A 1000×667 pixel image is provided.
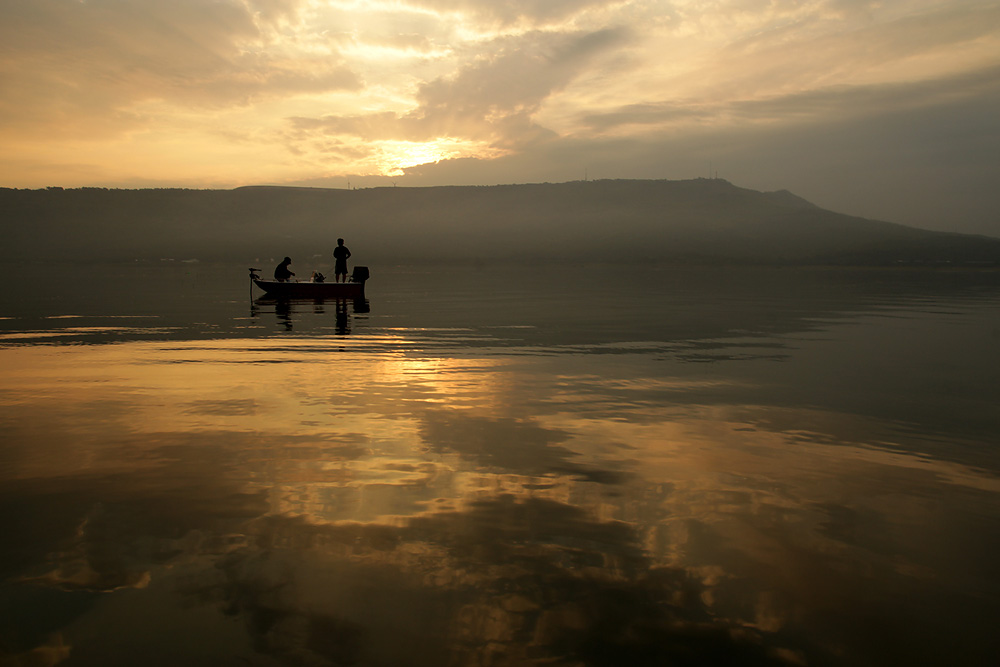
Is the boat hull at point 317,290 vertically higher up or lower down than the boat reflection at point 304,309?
higher up

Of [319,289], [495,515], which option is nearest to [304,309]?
[319,289]

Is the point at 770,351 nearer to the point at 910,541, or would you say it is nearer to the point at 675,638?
the point at 910,541

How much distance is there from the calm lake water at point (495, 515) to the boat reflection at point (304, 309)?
445 inches

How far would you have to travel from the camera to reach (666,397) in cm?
1304

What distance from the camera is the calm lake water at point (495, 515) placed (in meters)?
4.84

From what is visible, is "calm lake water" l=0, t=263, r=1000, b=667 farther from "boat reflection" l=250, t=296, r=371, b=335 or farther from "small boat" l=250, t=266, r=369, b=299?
"small boat" l=250, t=266, r=369, b=299

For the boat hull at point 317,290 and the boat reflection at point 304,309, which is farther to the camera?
the boat hull at point 317,290

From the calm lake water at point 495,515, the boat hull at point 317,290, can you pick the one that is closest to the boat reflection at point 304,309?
the boat hull at point 317,290

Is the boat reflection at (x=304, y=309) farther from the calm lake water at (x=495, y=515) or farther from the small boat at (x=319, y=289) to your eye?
the calm lake water at (x=495, y=515)

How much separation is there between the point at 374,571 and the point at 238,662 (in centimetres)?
136

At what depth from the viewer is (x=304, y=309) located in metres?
35.4

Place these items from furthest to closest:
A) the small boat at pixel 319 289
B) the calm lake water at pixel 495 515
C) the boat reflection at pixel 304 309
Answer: the small boat at pixel 319 289
the boat reflection at pixel 304 309
the calm lake water at pixel 495 515

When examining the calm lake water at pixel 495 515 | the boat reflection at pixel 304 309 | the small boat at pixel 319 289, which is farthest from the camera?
the small boat at pixel 319 289

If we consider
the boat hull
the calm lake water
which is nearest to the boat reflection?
the boat hull
